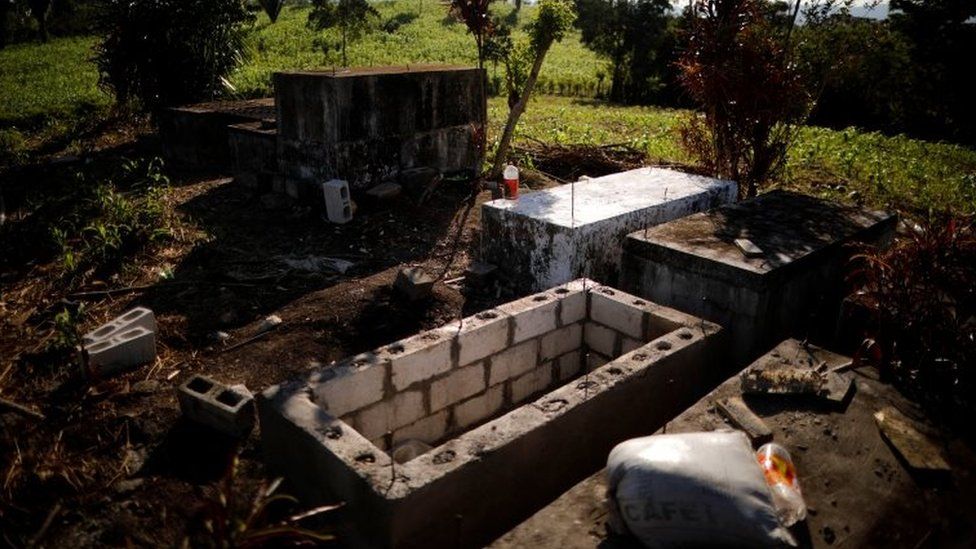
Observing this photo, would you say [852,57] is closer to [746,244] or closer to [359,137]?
[746,244]

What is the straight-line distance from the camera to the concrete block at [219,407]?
3.86m

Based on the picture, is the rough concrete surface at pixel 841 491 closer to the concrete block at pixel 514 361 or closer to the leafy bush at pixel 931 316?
the leafy bush at pixel 931 316

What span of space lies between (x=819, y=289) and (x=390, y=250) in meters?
4.25

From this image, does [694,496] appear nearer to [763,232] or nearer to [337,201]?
[763,232]

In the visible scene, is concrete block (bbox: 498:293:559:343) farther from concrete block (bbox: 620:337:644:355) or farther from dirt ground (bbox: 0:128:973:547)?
dirt ground (bbox: 0:128:973:547)

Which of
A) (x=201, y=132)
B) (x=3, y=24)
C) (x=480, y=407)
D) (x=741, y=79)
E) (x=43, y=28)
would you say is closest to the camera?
(x=480, y=407)

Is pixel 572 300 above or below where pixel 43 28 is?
below

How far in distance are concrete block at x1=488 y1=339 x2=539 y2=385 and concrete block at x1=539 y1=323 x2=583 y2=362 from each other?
0.24ft

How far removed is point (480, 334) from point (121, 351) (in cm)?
256

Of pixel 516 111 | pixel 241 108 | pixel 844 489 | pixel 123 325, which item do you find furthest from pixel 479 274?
pixel 241 108

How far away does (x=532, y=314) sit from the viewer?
172 inches

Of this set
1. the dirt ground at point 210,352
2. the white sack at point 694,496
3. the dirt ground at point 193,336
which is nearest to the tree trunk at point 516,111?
the dirt ground at point 210,352

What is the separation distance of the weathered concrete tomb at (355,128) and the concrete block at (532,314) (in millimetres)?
4306

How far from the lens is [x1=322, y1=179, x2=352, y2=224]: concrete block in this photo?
7465 mm
